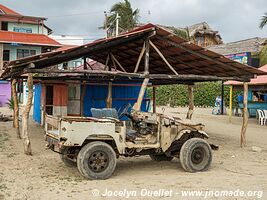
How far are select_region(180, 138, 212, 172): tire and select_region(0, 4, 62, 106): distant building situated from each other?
28.6 metres

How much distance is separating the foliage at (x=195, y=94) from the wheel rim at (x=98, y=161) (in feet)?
82.2

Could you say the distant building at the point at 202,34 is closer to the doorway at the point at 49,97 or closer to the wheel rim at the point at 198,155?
the doorway at the point at 49,97

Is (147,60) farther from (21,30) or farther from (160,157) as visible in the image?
(21,30)

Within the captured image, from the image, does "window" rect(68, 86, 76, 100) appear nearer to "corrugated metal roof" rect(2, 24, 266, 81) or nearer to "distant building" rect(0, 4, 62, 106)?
"corrugated metal roof" rect(2, 24, 266, 81)

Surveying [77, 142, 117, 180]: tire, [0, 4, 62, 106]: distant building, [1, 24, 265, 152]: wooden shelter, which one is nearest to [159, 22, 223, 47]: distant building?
[0, 4, 62, 106]: distant building

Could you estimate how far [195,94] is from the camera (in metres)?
33.2

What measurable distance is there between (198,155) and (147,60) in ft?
11.5

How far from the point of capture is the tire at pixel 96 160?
7586mm

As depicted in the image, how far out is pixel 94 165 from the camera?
25.3 ft

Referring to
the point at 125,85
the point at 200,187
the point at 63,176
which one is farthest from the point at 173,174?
the point at 125,85

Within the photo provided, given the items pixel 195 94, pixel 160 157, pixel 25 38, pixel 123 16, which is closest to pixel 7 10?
pixel 25 38

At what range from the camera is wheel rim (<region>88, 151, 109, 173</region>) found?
7.69 m

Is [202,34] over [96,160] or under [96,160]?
over

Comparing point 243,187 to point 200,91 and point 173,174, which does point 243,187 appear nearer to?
point 173,174
